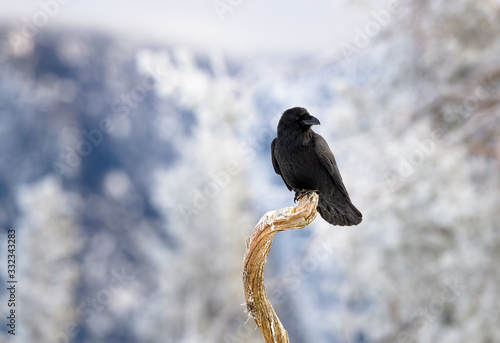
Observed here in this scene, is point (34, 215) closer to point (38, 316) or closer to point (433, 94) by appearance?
point (38, 316)

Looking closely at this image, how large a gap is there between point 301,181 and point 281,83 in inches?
161

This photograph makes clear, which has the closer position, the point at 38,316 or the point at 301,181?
the point at 301,181

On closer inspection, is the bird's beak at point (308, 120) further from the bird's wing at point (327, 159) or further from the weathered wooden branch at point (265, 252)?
the weathered wooden branch at point (265, 252)

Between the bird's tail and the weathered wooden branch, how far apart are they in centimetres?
21

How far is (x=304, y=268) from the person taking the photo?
5520 mm

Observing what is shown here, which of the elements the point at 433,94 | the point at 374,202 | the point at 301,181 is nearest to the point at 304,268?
the point at 374,202

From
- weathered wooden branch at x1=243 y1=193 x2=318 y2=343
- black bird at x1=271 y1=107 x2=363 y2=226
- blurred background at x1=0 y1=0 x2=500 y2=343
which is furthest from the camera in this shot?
blurred background at x1=0 y1=0 x2=500 y2=343

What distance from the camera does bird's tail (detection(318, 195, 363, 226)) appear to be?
2369mm

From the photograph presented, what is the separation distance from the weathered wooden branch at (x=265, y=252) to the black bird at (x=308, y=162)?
141 mm

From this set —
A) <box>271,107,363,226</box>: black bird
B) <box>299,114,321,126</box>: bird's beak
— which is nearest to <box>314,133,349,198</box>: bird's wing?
<box>271,107,363,226</box>: black bird

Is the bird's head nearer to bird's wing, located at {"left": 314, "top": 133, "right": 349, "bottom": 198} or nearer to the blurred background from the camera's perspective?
bird's wing, located at {"left": 314, "top": 133, "right": 349, "bottom": 198}

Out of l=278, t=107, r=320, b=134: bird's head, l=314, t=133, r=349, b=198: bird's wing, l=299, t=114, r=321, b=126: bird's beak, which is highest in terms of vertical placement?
l=278, t=107, r=320, b=134: bird's head

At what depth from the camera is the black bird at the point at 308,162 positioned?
231 cm

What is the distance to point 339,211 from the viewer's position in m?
2.41
